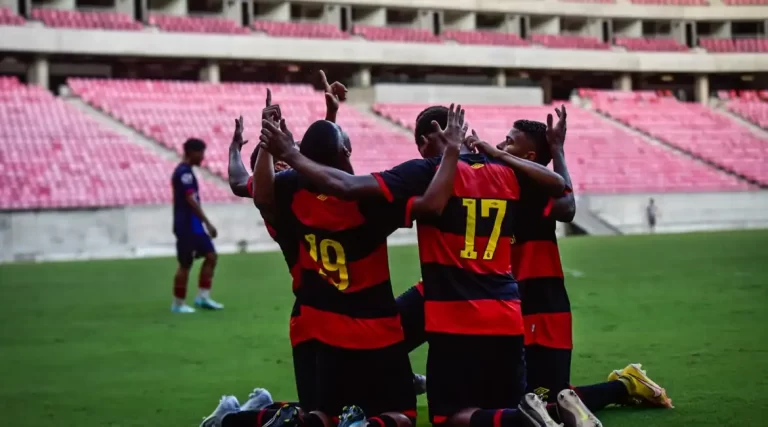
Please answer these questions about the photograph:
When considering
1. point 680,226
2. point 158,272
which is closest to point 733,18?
point 680,226

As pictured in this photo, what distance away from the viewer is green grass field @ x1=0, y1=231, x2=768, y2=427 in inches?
276

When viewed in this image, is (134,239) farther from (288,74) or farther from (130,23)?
(288,74)

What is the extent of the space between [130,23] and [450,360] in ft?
125

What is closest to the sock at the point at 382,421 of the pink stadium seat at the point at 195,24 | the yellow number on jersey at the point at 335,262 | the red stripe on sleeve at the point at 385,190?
the yellow number on jersey at the point at 335,262

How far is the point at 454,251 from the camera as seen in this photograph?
529 cm

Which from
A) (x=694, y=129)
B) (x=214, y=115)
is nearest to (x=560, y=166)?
(x=214, y=115)

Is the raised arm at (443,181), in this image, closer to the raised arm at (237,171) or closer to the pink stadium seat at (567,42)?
the raised arm at (237,171)

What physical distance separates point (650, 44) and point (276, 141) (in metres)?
51.9

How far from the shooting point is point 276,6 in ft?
153

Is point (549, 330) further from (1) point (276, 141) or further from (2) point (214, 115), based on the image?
(2) point (214, 115)

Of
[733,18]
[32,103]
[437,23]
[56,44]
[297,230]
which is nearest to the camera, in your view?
[297,230]

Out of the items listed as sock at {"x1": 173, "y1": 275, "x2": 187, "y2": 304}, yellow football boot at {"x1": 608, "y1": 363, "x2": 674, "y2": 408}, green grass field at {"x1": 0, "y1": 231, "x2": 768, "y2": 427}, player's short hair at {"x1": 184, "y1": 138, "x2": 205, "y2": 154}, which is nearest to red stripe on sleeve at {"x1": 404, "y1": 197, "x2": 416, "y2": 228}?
green grass field at {"x1": 0, "y1": 231, "x2": 768, "y2": 427}

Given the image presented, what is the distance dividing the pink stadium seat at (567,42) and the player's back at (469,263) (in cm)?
4679

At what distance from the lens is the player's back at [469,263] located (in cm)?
527
